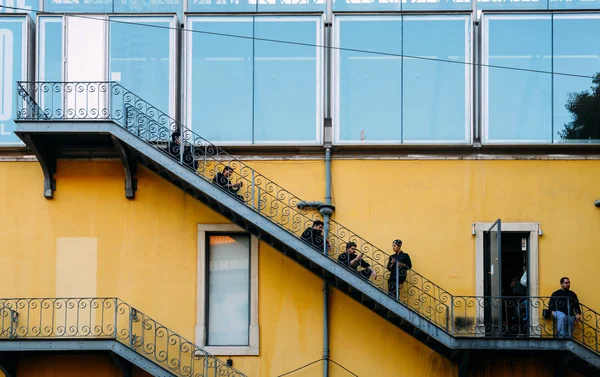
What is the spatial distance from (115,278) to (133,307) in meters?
0.72

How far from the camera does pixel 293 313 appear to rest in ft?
65.8

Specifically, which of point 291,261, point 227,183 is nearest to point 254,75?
point 227,183

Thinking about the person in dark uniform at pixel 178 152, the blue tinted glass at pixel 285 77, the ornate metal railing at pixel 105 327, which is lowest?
the ornate metal railing at pixel 105 327

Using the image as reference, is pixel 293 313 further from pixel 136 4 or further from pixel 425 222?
pixel 136 4

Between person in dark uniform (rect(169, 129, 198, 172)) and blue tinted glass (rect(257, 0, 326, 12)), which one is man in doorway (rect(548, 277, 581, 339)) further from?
blue tinted glass (rect(257, 0, 326, 12))

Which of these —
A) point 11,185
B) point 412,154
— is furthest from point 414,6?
point 11,185

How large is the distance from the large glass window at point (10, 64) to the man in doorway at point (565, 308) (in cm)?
1184

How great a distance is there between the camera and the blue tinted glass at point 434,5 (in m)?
21.0

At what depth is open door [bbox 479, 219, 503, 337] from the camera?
19.4 meters

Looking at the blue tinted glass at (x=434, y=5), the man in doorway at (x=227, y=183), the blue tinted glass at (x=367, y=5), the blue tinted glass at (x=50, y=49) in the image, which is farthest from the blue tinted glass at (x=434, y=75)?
the blue tinted glass at (x=50, y=49)

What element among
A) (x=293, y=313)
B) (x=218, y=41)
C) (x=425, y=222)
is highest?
(x=218, y=41)

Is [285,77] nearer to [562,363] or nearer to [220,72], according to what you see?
[220,72]

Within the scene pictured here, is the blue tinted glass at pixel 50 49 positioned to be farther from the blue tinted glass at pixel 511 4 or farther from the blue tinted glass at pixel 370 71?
the blue tinted glass at pixel 511 4

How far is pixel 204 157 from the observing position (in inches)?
777
